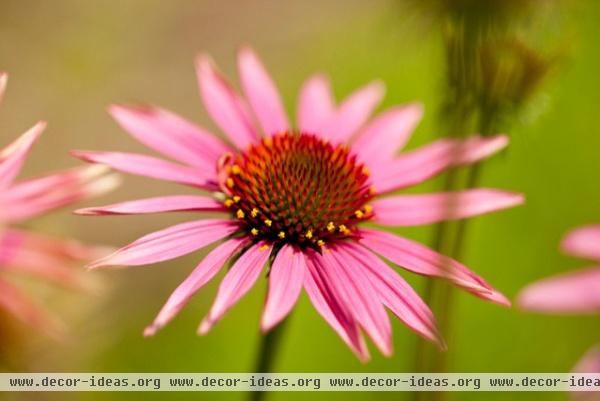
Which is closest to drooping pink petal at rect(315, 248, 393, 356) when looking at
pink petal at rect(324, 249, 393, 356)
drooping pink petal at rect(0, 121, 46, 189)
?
pink petal at rect(324, 249, 393, 356)

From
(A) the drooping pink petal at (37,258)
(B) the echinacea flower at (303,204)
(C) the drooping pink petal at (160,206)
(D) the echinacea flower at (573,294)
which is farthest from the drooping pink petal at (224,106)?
(D) the echinacea flower at (573,294)

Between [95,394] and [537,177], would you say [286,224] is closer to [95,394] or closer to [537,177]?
[95,394]

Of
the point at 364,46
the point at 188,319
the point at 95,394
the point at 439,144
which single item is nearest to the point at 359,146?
the point at 439,144

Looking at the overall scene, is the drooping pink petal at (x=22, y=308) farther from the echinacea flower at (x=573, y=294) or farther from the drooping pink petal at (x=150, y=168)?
the echinacea flower at (x=573, y=294)

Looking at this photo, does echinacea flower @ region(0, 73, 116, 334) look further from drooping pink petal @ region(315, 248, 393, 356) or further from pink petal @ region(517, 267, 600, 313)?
pink petal @ region(517, 267, 600, 313)

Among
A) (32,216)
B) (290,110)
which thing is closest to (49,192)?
(32,216)

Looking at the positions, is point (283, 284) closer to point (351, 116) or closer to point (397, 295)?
point (397, 295)
